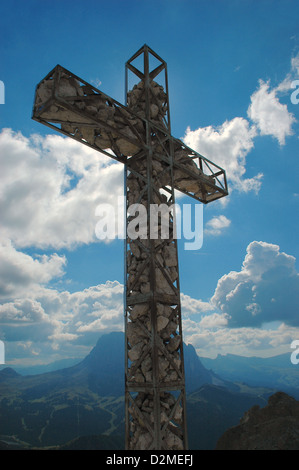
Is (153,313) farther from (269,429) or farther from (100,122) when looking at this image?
(269,429)

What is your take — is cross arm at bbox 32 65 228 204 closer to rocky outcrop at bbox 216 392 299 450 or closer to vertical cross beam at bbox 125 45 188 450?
vertical cross beam at bbox 125 45 188 450

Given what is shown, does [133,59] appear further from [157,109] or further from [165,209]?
[165,209]

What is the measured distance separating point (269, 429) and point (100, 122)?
16766mm

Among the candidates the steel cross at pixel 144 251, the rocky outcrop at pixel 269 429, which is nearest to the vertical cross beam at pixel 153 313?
the steel cross at pixel 144 251

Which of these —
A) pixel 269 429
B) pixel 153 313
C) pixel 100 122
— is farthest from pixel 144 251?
pixel 269 429

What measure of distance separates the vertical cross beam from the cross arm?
198 millimetres

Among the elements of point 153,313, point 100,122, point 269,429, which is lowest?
point 269,429

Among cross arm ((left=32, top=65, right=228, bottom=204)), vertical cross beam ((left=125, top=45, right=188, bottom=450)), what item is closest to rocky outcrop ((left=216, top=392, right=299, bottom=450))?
vertical cross beam ((left=125, top=45, right=188, bottom=450))

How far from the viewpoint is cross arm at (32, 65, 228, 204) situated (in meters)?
7.48

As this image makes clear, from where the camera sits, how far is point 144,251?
8023 mm

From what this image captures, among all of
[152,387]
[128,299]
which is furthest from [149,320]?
[152,387]

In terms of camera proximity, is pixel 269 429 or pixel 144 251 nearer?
pixel 144 251
